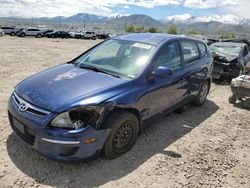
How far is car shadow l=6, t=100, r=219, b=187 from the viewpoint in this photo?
3.29 metres

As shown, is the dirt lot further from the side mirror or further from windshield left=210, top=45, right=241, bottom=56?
windshield left=210, top=45, right=241, bottom=56

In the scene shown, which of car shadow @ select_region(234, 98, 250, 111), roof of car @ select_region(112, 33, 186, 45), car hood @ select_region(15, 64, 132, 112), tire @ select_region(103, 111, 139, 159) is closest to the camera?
car hood @ select_region(15, 64, 132, 112)

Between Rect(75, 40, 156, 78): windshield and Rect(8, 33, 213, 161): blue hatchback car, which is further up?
Rect(75, 40, 156, 78): windshield

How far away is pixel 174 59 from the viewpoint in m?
4.80

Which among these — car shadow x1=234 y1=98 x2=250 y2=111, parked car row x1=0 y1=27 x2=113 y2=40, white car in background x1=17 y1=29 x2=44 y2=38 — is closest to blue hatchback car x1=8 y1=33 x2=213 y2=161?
car shadow x1=234 y1=98 x2=250 y2=111

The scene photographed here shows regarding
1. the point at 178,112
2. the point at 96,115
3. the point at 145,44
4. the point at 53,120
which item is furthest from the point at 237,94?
the point at 53,120

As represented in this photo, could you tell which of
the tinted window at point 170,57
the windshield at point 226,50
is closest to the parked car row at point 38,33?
the windshield at point 226,50

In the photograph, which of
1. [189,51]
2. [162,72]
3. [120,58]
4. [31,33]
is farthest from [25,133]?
[31,33]

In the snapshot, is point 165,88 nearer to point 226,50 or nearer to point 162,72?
point 162,72

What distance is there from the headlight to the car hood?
75 millimetres

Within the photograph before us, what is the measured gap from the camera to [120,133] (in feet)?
12.1

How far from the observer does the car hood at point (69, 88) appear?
3281mm

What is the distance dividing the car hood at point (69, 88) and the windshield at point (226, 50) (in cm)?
685

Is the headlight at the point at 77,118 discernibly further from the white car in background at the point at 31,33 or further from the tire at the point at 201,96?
the white car in background at the point at 31,33
